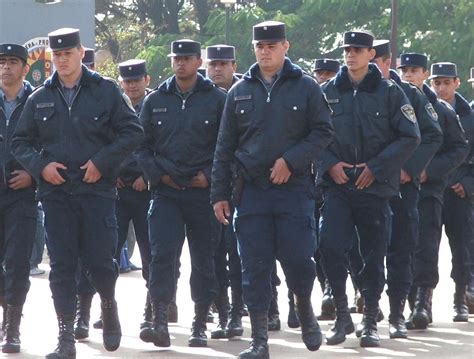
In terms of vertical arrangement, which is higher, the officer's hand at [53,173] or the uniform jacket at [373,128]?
the uniform jacket at [373,128]

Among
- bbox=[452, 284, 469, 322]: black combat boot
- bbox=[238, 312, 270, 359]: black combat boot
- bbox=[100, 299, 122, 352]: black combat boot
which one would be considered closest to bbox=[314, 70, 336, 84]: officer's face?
bbox=[452, 284, 469, 322]: black combat boot

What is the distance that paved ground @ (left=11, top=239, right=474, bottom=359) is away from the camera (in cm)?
1046

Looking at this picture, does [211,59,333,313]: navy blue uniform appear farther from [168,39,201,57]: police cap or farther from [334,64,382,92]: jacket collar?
[168,39,201,57]: police cap

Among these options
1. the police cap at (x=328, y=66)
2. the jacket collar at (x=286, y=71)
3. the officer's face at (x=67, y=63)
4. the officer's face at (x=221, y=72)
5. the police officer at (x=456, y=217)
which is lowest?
the police officer at (x=456, y=217)

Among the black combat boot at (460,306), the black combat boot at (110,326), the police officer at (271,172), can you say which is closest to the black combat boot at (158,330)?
the black combat boot at (110,326)

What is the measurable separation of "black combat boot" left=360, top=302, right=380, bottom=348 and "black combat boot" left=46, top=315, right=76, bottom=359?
7.09 feet

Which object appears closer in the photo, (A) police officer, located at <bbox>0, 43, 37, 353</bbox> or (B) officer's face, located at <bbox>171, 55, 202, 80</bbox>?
(A) police officer, located at <bbox>0, 43, 37, 353</bbox>

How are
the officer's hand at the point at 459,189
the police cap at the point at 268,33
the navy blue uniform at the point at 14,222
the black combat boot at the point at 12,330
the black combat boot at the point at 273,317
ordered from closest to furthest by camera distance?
the police cap at the point at 268,33, the black combat boot at the point at 12,330, the navy blue uniform at the point at 14,222, the black combat boot at the point at 273,317, the officer's hand at the point at 459,189

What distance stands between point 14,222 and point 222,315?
80.5 inches

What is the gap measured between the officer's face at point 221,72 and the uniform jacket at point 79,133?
251 cm

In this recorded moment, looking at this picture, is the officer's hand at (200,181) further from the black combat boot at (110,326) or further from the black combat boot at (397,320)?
the black combat boot at (397,320)

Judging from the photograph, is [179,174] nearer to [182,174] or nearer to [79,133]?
[182,174]

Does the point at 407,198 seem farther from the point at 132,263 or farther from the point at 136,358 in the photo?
the point at 132,263

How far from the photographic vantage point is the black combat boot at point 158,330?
10.5 m
